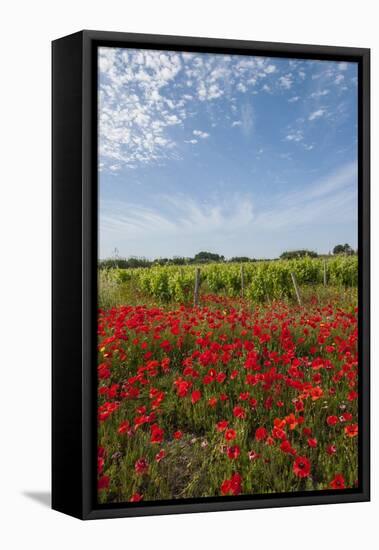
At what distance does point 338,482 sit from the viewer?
641cm

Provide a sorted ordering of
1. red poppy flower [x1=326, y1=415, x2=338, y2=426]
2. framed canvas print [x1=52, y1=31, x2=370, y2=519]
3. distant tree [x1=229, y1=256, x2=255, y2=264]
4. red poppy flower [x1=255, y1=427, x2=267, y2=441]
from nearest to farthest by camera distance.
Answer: framed canvas print [x1=52, y1=31, x2=370, y2=519] → red poppy flower [x1=255, y1=427, x2=267, y2=441] → distant tree [x1=229, y1=256, x2=255, y2=264] → red poppy flower [x1=326, y1=415, x2=338, y2=426]

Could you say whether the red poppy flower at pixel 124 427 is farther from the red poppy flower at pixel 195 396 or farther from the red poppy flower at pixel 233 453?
the red poppy flower at pixel 233 453

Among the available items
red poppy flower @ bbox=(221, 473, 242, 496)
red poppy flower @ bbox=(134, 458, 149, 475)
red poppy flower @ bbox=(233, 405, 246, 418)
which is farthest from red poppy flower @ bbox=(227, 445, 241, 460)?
red poppy flower @ bbox=(134, 458, 149, 475)

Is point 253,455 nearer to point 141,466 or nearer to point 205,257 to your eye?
point 141,466

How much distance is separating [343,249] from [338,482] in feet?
5.96

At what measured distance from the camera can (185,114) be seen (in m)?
6.21

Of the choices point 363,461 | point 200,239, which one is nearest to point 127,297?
point 200,239

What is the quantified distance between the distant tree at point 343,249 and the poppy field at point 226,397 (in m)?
0.35

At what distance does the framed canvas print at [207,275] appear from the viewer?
19.4 feet


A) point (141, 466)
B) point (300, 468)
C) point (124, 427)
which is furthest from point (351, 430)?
point (124, 427)

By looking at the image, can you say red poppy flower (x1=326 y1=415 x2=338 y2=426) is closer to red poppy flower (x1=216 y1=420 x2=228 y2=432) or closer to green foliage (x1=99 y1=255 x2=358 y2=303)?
red poppy flower (x1=216 y1=420 x2=228 y2=432)

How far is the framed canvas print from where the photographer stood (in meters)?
5.90

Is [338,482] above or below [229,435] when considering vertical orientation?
below

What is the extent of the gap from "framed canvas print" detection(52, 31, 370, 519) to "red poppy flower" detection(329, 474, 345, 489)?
12 mm
